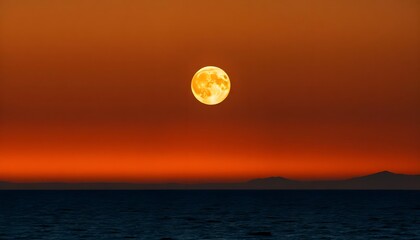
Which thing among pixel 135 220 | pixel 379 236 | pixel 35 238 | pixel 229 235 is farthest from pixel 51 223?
pixel 379 236

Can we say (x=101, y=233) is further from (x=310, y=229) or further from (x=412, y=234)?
(x=412, y=234)

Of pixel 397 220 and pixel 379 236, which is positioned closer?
pixel 379 236

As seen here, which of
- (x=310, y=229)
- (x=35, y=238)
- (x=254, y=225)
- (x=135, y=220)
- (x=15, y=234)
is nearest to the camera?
(x=35, y=238)

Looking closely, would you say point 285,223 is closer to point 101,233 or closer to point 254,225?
point 254,225

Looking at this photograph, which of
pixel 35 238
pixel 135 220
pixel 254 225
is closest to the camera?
pixel 35 238

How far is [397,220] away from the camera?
12756cm

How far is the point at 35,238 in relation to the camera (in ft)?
292

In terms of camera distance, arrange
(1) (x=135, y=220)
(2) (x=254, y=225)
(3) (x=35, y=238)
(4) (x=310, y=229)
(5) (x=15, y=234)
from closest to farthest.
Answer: (3) (x=35, y=238) → (5) (x=15, y=234) → (4) (x=310, y=229) → (2) (x=254, y=225) → (1) (x=135, y=220)

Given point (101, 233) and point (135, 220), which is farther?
point (135, 220)

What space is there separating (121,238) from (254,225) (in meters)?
27.0

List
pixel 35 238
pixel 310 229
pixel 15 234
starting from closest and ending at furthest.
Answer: pixel 35 238 < pixel 15 234 < pixel 310 229

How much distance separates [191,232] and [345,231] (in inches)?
707

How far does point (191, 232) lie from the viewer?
9688cm

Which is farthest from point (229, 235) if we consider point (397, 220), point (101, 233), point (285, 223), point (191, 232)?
point (397, 220)
